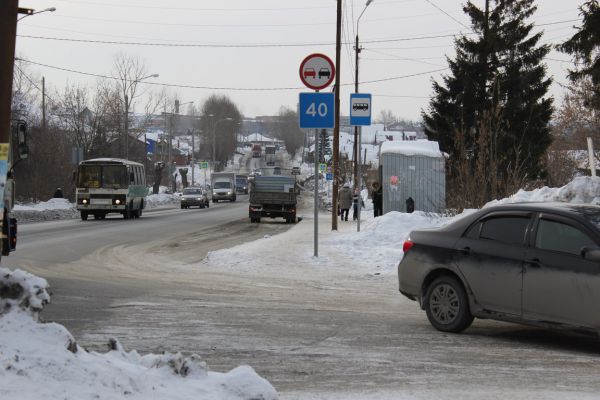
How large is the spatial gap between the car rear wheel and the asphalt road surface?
138 mm

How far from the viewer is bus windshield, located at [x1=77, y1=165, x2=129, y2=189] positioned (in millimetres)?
33844

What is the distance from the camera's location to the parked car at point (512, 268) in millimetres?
6988

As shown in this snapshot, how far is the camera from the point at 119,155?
67.1 m

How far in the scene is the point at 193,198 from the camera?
180ft

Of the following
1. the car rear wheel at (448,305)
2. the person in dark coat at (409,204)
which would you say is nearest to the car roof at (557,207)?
the car rear wheel at (448,305)

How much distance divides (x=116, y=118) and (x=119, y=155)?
3452 mm

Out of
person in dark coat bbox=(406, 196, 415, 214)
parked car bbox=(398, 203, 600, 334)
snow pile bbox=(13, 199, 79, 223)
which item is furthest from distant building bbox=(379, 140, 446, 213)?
parked car bbox=(398, 203, 600, 334)

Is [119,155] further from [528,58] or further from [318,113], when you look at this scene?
[318,113]

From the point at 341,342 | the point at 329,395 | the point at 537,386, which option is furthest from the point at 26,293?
the point at 537,386

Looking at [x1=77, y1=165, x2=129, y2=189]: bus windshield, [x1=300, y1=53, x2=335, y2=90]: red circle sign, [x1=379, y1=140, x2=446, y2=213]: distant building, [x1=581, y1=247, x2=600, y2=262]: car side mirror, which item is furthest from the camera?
[x1=77, y1=165, x2=129, y2=189]: bus windshield

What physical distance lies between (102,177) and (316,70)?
21987 millimetres

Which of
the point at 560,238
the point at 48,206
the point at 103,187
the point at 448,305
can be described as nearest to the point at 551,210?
the point at 560,238

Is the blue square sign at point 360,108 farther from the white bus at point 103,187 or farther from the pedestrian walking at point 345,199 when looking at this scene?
the white bus at point 103,187

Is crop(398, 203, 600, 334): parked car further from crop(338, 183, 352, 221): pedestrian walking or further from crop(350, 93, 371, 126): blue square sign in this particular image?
crop(338, 183, 352, 221): pedestrian walking
